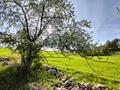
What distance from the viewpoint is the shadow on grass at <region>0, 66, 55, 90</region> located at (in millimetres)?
13422

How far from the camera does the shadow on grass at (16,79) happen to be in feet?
44.0

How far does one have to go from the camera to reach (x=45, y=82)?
→ 14.2 m

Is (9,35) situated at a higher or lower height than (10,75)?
higher

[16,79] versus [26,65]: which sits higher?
[26,65]

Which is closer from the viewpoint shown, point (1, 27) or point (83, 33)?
point (83, 33)

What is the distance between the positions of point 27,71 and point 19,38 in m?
2.78

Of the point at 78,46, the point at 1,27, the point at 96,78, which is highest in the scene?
the point at 1,27

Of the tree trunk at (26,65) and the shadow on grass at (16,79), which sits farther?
the tree trunk at (26,65)

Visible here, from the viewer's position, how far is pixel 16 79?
47.3ft

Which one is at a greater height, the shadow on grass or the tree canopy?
the tree canopy

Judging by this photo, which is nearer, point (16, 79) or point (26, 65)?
point (16, 79)

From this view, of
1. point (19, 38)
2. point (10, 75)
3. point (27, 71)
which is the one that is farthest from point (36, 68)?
point (19, 38)

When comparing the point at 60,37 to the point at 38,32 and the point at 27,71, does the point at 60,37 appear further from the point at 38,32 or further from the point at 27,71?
the point at 27,71

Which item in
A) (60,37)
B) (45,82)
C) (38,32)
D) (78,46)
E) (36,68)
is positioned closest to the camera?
(78,46)
